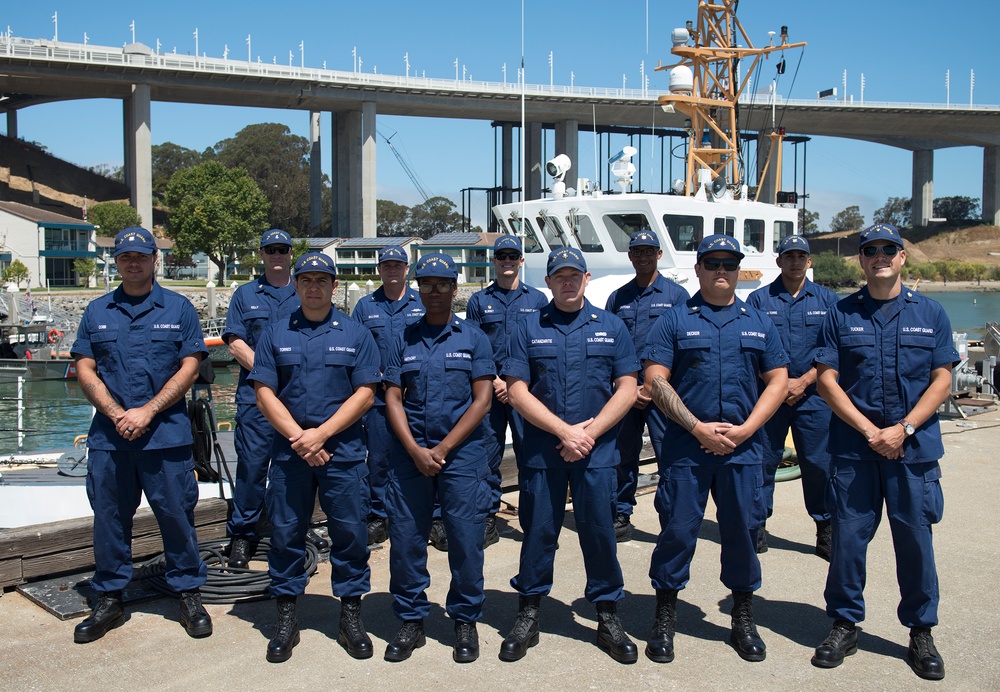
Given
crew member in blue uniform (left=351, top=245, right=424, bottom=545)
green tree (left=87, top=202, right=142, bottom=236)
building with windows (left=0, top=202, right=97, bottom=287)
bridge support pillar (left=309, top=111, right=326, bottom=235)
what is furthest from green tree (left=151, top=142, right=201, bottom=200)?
crew member in blue uniform (left=351, top=245, right=424, bottom=545)

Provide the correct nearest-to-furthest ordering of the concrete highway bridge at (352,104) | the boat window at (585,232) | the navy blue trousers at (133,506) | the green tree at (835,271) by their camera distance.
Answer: the navy blue trousers at (133,506), the boat window at (585,232), the concrete highway bridge at (352,104), the green tree at (835,271)

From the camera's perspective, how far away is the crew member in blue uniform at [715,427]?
411 cm

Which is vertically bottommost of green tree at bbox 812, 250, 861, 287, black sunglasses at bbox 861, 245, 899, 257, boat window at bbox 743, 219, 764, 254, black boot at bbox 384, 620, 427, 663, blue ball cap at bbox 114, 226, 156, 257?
black boot at bbox 384, 620, 427, 663

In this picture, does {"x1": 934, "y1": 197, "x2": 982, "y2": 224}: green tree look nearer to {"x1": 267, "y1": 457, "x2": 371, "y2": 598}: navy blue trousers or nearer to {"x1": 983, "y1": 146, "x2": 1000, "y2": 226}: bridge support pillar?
{"x1": 983, "y1": 146, "x2": 1000, "y2": 226}: bridge support pillar

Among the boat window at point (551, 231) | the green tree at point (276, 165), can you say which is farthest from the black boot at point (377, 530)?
the green tree at point (276, 165)

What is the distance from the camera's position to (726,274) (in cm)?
425

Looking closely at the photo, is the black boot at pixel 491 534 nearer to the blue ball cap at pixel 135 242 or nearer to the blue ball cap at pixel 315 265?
the blue ball cap at pixel 315 265

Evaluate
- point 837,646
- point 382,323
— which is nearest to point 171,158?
point 382,323

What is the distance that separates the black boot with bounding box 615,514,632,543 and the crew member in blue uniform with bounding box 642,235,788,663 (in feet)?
5.24

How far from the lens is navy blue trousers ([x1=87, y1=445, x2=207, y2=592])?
433 cm

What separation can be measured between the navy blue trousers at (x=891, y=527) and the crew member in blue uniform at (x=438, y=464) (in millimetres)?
1624

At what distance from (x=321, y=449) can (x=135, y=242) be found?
1396mm

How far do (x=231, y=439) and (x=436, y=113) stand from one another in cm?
5742

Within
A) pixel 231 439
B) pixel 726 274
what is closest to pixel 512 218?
pixel 231 439
